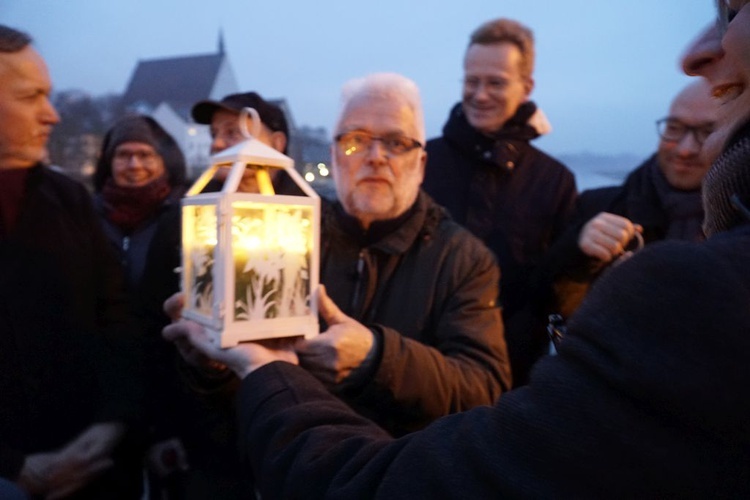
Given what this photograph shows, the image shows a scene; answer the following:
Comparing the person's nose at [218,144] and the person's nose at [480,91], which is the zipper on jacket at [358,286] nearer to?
the person's nose at [218,144]

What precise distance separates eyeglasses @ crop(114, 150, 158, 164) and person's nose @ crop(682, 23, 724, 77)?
289cm

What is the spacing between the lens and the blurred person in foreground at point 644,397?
65 cm

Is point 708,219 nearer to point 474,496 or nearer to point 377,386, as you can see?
point 474,496

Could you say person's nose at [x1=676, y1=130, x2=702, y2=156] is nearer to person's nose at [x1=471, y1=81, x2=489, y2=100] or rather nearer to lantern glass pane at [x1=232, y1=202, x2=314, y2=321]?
person's nose at [x1=471, y1=81, x2=489, y2=100]

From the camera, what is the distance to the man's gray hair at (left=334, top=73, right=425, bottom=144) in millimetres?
2109

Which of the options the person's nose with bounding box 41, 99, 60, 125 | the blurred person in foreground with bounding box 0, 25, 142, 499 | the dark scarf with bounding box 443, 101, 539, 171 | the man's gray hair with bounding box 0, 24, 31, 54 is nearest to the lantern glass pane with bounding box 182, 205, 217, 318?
the blurred person in foreground with bounding box 0, 25, 142, 499

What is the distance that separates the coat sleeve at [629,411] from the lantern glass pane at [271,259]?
2.71ft

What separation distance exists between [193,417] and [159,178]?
5.30 feet

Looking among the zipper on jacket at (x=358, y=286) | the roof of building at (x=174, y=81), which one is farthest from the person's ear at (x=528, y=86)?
the roof of building at (x=174, y=81)

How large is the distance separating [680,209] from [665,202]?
3.1 inches

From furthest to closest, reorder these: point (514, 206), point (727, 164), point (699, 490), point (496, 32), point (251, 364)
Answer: point (496, 32) → point (514, 206) → point (251, 364) → point (727, 164) → point (699, 490)

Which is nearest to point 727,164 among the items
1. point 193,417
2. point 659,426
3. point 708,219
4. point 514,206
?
point 708,219

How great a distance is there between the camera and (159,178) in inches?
129

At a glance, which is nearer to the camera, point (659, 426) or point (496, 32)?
point (659, 426)
